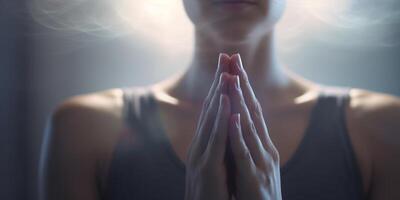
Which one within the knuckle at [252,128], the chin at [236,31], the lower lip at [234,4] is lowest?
the knuckle at [252,128]

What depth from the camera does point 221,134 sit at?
21.2 inches

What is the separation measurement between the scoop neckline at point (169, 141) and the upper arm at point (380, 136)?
60 millimetres

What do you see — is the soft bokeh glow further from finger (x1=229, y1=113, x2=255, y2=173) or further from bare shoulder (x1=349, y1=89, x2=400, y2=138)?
finger (x1=229, y1=113, x2=255, y2=173)

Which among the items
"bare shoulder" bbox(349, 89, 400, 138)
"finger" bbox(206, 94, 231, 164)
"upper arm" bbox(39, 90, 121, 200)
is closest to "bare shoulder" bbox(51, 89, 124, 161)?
"upper arm" bbox(39, 90, 121, 200)

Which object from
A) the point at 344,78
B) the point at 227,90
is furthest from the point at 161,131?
the point at 344,78

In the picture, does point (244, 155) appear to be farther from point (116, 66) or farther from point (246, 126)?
point (116, 66)

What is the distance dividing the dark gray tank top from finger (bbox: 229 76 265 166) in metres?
0.12

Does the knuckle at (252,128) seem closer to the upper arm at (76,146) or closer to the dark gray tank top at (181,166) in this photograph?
the dark gray tank top at (181,166)

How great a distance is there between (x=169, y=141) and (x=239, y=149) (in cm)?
18

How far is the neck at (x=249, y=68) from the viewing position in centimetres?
75

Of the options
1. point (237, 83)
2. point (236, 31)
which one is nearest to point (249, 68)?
point (236, 31)

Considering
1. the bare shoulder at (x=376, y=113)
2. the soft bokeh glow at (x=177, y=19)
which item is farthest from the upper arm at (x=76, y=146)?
the bare shoulder at (x=376, y=113)

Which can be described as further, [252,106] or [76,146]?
[76,146]

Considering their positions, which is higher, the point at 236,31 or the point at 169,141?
the point at 236,31
